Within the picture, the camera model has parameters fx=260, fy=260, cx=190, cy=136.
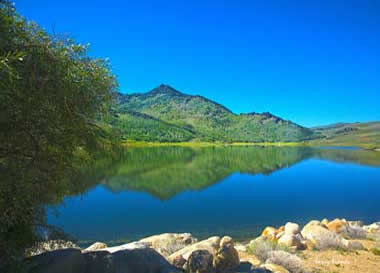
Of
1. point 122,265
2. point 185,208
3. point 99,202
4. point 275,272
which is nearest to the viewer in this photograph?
point 122,265

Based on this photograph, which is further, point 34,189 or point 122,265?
point 122,265

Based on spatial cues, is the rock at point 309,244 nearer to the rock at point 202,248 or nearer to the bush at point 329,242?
the bush at point 329,242

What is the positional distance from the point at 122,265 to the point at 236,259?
188 inches

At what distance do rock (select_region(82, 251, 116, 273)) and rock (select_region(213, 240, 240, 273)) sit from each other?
3.94 meters

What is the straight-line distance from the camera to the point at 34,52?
5551mm

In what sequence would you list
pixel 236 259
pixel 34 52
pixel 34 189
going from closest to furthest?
1. pixel 34 52
2. pixel 34 189
3. pixel 236 259

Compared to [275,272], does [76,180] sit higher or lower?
higher

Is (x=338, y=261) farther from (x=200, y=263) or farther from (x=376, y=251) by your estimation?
(x=200, y=263)

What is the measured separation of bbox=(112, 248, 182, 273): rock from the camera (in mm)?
7762

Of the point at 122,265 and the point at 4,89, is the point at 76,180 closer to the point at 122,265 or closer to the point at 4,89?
the point at 122,265

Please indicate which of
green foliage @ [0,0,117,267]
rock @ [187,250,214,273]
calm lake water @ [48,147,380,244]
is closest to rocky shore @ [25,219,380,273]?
rock @ [187,250,214,273]

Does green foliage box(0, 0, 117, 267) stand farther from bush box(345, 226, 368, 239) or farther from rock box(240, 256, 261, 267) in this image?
bush box(345, 226, 368, 239)

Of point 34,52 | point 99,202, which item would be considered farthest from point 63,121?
point 99,202

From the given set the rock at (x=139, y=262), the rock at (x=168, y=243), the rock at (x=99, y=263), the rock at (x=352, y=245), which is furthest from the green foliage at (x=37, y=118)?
the rock at (x=352, y=245)
